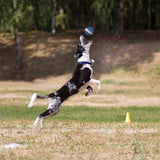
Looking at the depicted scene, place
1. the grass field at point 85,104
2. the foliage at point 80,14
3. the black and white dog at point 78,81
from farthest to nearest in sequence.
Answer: the foliage at point 80,14
the black and white dog at point 78,81
the grass field at point 85,104

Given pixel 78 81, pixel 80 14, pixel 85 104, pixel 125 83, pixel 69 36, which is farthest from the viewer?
pixel 80 14

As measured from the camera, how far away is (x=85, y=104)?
27.1 m

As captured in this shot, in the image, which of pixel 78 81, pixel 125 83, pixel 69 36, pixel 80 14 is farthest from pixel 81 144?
pixel 80 14

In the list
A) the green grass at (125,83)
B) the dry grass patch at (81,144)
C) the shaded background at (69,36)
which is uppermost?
the dry grass patch at (81,144)

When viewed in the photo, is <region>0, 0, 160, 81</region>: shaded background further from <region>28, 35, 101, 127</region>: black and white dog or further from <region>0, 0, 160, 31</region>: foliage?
<region>28, 35, 101, 127</region>: black and white dog

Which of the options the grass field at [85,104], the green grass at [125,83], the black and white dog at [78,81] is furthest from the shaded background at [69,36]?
the black and white dog at [78,81]

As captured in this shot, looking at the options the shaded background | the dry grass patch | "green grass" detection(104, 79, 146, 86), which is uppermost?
the dry grass patch

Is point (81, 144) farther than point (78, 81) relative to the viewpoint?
No

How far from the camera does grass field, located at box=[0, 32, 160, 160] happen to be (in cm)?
848

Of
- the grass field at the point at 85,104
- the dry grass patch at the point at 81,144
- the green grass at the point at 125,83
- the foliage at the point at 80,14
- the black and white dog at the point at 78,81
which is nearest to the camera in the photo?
the dry grass patch at the point at 81,144

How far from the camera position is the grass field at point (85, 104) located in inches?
334

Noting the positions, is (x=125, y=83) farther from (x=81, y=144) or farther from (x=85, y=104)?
(x=81, y=144)

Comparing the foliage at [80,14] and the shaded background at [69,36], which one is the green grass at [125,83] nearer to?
the shaded background at [69,36]

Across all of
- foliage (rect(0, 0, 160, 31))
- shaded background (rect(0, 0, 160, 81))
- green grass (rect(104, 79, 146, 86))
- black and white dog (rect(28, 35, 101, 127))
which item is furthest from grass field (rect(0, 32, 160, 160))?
foliage (rect(0, 0, 160, 31))
